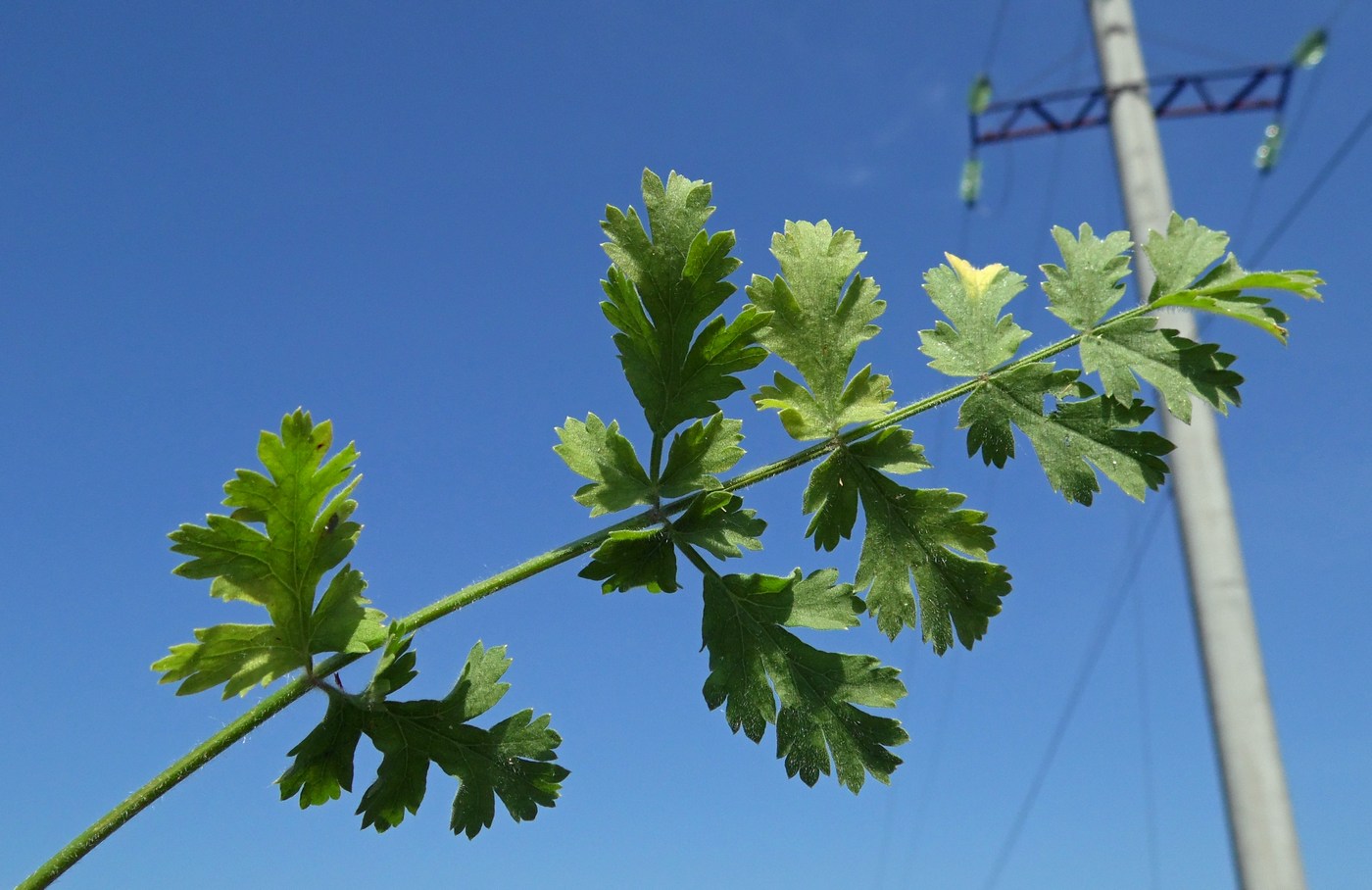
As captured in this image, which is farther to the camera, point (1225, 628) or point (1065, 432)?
point (1225, 628)

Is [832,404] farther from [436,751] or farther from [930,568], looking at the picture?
[436,751]

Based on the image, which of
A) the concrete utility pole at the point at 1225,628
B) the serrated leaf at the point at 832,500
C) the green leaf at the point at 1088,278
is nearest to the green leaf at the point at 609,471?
the serrated leaf at the point at 832,500

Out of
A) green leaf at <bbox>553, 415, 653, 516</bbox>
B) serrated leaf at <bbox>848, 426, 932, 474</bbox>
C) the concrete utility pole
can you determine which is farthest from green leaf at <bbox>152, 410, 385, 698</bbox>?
the concrete utility pole

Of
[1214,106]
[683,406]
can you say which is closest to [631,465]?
[683,406]

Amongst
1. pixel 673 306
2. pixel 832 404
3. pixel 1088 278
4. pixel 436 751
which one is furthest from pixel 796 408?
pixel 436 751

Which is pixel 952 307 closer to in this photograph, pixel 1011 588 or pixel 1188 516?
pixel 1011 588

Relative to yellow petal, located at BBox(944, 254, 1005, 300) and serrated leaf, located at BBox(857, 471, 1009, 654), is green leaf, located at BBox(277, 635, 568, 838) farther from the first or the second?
yellow petal, located at BBox(944, 254, 1005, 300)
